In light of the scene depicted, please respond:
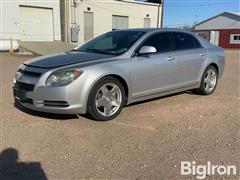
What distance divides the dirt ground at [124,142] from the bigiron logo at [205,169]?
83mm

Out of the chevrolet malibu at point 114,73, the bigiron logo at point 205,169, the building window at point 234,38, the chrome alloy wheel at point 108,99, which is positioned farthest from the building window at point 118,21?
the bigiron logo at point 205,169

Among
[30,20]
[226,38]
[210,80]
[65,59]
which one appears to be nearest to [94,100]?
[65,59]

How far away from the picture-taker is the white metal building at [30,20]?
75.7 ft

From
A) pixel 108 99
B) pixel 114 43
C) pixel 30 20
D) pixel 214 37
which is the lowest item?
pixel 108 99

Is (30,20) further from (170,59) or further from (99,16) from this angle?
(170,59)

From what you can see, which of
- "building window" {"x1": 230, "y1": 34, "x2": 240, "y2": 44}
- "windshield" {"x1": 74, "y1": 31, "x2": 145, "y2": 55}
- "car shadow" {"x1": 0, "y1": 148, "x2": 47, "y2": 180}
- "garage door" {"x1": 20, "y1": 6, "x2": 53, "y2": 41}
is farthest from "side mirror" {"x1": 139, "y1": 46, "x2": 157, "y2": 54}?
"building window" {"x1": 230, "y1": 34, "x2": 240, "y2": 44}

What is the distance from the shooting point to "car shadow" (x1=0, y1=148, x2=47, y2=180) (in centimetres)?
346

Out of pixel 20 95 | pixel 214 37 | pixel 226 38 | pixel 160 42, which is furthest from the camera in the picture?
pixel 214 37

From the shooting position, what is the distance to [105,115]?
5.32 m

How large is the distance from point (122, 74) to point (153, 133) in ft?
3.94

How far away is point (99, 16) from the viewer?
94.1ft

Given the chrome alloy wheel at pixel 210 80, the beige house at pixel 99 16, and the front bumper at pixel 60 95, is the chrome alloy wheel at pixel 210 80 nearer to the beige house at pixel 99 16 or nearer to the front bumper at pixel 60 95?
the front bumper at pixel 60 95

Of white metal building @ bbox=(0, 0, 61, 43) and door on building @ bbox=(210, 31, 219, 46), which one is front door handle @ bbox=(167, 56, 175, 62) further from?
door on building @ bbox=(210, 31, 219, 46)

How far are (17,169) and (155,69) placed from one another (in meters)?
3.27
